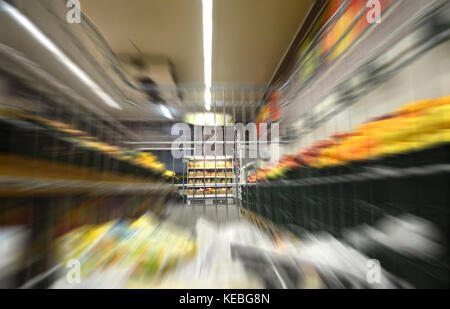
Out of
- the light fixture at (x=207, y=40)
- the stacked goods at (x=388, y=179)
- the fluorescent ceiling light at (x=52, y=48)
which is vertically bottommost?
the stacked goods at (x=388, y=179)

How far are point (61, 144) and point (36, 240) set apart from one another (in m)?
0.38

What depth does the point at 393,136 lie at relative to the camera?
0.70m

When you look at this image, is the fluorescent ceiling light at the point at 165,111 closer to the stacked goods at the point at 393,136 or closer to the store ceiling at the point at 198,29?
the store ceiling at the point at 198,29

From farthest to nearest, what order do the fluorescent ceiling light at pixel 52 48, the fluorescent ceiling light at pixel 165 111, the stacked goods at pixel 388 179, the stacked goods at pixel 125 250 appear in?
the fluorescent ceiling light at pixel 165 111 → the stacked goods at pixel 125 250 → the fluorescent ceiling light at pixel 52 48 → the stacked goods at pixel 388 179

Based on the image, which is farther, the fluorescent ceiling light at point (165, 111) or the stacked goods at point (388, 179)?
the fluorescent ceiling light at point (165, 111)

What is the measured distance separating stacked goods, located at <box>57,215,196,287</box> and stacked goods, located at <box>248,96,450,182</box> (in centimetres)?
94

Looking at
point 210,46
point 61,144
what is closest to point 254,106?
point 210,46

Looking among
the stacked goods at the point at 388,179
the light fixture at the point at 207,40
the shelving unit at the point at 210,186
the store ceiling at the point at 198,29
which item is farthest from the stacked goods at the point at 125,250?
the store ceiling at the point at 198,29

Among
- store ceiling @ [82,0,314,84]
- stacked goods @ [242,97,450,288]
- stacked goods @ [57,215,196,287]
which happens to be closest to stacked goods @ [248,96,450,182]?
stacked goods @ [242,97,450,288]

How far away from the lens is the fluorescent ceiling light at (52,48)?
692 mm

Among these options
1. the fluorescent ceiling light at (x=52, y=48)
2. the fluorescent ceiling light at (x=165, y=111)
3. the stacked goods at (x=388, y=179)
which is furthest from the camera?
the fluorescent ceiling light at (x=165, y=111)

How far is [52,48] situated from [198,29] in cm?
241

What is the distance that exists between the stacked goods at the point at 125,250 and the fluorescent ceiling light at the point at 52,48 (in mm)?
783
